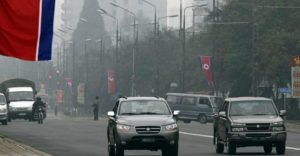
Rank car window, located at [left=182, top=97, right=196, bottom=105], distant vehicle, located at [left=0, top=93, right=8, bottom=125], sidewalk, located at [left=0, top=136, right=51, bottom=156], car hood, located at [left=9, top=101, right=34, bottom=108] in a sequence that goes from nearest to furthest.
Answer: sidewalk, located at [left=0, top=136, right=51, bottom=156] < distant vehicle, located at [left=0, top=93, right=8, bottom=125] < car hood, located at [left=9, top=101, right=34, bottom=108] < car window, located at [left=182, top=97, right=196, bottom=105]

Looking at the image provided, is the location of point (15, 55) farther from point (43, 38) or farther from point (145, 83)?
point (145, 83)

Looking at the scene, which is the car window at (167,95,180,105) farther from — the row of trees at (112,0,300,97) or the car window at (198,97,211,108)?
the row of trees at (112,0,300,97)

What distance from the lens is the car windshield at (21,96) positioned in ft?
255

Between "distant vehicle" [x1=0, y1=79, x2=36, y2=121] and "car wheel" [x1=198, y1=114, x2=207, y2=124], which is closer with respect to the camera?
"distant vehicle" [x1=0, y1=79, x2=36, y2=121]

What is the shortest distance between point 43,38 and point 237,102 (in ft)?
52.7

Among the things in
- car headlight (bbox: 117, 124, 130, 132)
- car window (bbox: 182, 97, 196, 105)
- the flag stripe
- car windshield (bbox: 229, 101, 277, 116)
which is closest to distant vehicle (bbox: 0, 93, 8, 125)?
car window (bbox: 182, 97, 196, 105)

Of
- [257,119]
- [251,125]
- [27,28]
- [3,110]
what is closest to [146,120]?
[251,125]

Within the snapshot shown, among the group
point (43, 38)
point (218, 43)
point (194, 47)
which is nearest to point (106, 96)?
point (194, 47)

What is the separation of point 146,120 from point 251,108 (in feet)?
15.9

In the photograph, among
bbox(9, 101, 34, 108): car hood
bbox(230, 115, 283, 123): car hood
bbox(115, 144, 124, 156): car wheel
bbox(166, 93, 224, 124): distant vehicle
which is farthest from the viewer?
bbox(166, 93, 224, 124): distant vehicle

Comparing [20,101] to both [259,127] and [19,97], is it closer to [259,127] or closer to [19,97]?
[19,97]

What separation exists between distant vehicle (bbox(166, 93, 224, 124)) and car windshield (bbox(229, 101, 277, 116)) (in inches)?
1851

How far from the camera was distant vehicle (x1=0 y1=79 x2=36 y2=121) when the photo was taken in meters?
75.6

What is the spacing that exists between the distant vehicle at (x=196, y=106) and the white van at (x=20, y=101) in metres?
10.9
